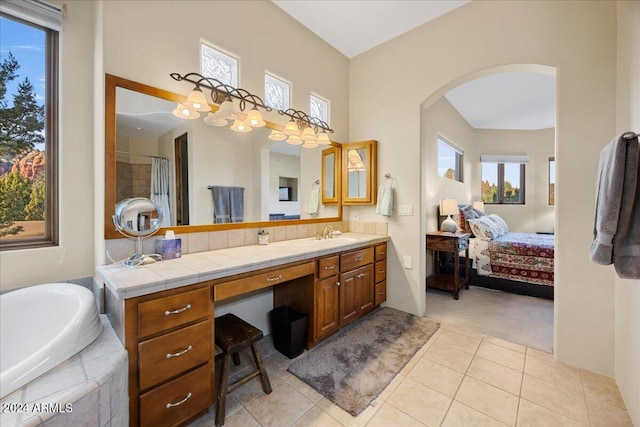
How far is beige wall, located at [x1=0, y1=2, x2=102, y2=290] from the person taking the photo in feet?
5.19

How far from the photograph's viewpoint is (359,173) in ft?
10.5

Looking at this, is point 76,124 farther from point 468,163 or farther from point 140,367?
point 468,163

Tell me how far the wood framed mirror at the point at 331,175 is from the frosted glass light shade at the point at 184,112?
1.58 metres

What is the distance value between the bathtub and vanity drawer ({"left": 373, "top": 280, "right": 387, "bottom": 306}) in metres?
2.35

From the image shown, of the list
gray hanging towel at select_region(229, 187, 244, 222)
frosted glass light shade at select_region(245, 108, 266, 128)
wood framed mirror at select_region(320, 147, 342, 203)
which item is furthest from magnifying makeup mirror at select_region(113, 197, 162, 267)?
wood framed mirror at select_region(320, 147, 342, 203)

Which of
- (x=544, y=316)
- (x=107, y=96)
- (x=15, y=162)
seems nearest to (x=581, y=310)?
(x=544, y=316)

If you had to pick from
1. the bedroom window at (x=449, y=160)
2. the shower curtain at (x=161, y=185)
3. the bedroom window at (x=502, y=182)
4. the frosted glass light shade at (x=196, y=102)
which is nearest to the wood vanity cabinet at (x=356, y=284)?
the shower curtain at (x=161, y=185)

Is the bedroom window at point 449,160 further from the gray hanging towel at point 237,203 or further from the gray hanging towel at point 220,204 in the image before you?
the gray hanging towel at point 220,204

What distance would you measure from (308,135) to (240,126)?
70 centimetres

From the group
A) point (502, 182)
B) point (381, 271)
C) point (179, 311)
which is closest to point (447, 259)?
point (381, 271)

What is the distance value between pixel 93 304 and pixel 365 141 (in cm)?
286

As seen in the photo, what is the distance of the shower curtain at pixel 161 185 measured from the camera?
1.80m

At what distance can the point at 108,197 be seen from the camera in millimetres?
1590

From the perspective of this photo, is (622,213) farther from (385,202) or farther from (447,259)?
(447,259)
